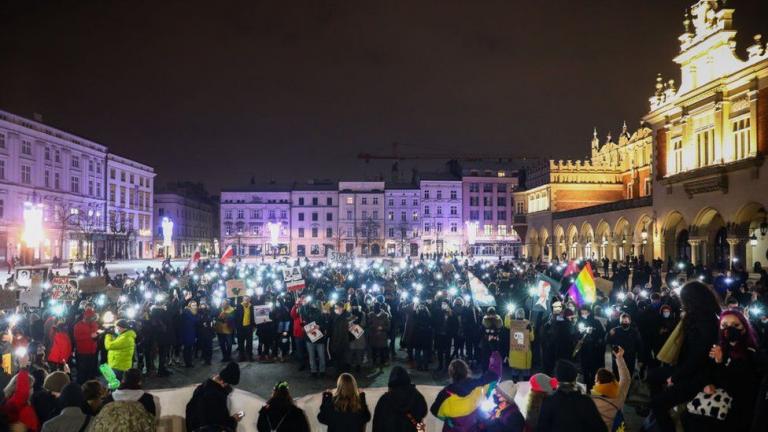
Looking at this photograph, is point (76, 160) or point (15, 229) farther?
point (76, 160)

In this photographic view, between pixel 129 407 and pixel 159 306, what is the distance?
11.0m

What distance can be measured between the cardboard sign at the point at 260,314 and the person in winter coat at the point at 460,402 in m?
9.06

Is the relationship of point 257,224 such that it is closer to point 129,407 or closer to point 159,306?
point 159,306

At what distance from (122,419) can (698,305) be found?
415 cm

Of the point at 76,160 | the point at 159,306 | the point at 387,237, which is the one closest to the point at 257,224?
the point at 387,237

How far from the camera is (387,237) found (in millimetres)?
89938

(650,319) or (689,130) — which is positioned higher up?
(689,130)

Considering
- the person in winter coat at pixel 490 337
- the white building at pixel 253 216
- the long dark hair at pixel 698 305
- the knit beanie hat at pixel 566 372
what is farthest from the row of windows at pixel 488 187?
the long dark hair at pixel 698 305

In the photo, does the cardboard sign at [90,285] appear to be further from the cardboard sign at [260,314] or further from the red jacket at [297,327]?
the red jacket at [297,327]

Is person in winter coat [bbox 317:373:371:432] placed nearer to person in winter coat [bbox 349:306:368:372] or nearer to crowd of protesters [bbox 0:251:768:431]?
crowd of protesters [bbox 0:251:768:431]

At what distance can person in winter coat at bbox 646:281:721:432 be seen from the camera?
417 centimetres

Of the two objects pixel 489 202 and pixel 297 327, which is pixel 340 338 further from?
pixel 489 202

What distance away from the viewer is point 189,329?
535 inches

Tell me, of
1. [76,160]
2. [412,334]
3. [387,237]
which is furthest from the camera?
[387,237]
